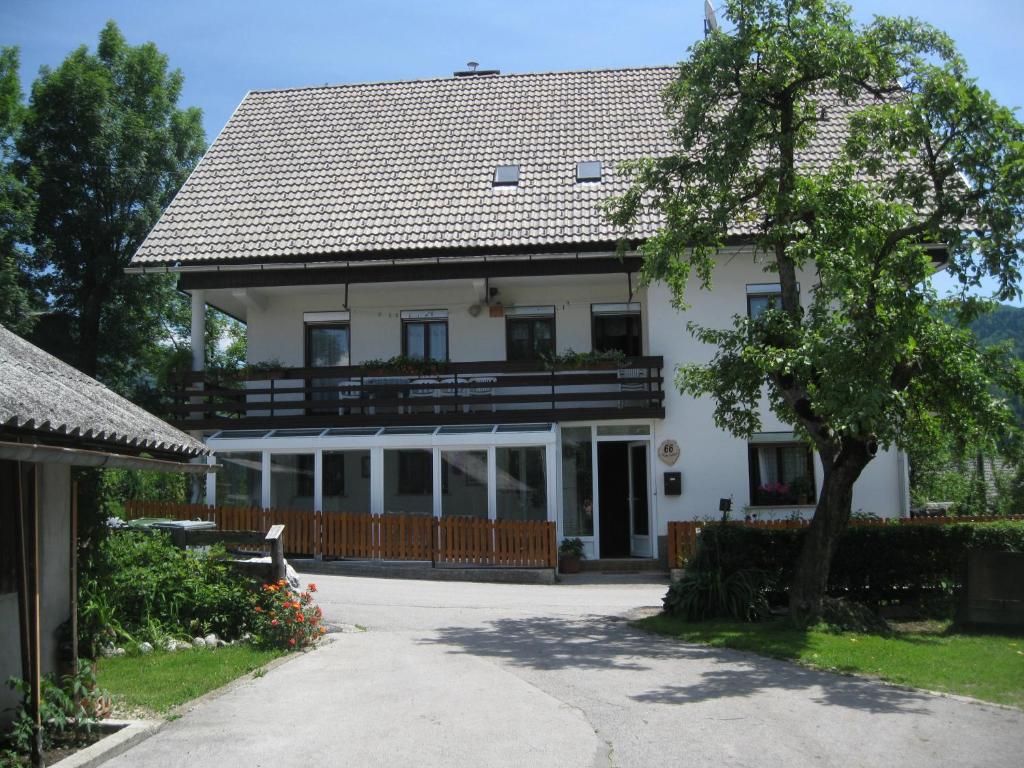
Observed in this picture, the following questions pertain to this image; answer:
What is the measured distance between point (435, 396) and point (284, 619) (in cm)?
1066

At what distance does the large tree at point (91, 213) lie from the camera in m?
28.2

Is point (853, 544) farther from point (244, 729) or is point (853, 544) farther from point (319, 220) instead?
point (319, 220)

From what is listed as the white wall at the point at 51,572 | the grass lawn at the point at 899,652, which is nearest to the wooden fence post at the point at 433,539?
the grass lawn at the point at 899,652

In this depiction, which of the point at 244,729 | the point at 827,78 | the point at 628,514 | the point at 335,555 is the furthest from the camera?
the point at 628,514

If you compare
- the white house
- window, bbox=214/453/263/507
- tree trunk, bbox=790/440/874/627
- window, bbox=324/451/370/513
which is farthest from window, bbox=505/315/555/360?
tree trunk, bbox=790/440/874/627

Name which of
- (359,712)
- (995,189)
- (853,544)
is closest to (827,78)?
(995,189)

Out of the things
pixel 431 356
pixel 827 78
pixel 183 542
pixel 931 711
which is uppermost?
pixel 827 78

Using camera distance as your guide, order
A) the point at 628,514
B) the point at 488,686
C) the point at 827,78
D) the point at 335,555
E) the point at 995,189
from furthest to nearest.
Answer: the point at 628,514
the point at 335,555
the point at 827,78
the point at 995,189
the point at 488,686

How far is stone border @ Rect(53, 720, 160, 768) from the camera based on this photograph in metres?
6.71

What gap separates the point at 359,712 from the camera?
8234 mm

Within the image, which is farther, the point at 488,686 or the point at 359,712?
the point at 488,686

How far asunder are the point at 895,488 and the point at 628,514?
5420 mm

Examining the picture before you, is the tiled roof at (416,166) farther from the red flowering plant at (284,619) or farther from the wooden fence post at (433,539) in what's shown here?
the red flowering plant at (284,619)

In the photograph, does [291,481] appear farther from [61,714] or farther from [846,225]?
[61,714]
